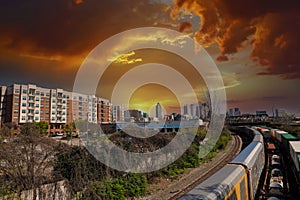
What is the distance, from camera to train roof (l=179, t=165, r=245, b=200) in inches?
114

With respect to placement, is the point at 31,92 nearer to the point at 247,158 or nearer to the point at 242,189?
the point at 247,158

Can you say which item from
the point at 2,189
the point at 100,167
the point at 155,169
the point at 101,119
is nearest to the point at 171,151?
the point at 155,169

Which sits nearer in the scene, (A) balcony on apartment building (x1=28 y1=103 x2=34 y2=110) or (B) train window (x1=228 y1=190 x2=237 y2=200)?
(B) train window (x1=228 y1=190 x2=237 y2=200)

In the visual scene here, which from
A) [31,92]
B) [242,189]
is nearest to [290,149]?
[242,189]

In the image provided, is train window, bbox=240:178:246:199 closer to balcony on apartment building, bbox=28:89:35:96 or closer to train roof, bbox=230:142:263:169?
train roof, bbox=230:142:263:169

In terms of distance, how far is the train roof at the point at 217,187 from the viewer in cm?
289

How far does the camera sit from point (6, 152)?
20.1 feet

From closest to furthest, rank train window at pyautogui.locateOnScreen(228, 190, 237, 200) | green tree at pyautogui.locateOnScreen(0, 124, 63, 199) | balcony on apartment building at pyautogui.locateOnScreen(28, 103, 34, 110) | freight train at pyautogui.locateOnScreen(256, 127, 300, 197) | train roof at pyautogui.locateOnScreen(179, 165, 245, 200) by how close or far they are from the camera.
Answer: train roof at pyautogui.locateOnScreen(179, 165, 245, 200), train window at pyautogui.locateOnScreen(228, 190, 237, 200), green tree at pyautogui.locateOnScreen(0, 124, 63, 199), freight train at pyautogui.locateOnScreen(256, 127, 300, 197), balcony on apartment building at pyautogui.locateOnScreen(28, 103, 34, 110)

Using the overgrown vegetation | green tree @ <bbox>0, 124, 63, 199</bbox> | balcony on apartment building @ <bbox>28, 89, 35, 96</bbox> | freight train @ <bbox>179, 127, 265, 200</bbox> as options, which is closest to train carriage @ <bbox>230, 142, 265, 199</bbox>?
freight train @ <bbox>179, 127, 265, 200</bbox>

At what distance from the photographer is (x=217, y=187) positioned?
3188 mm

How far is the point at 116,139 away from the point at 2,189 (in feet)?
14.2

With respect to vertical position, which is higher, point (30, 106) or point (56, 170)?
point (30, 106)

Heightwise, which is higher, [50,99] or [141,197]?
[50,99]

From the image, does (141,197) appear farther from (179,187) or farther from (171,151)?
(171,151)
